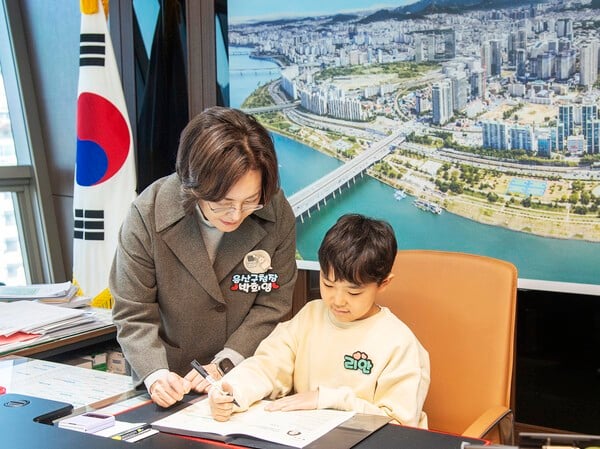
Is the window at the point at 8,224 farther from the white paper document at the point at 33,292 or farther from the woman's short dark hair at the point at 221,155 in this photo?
the woman's short dark hair at the point at 221,155

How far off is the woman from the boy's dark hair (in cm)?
18

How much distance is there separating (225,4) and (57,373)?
1.92 meters

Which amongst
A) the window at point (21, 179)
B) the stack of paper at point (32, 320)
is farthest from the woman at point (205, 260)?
the window at point (21, 179)

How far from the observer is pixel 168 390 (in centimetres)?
160

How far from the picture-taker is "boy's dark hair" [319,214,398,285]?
170 centimetres

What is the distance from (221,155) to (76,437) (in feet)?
2.10

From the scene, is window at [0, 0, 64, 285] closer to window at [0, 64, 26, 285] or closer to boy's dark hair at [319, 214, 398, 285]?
window at [0, 64, 26, 285]

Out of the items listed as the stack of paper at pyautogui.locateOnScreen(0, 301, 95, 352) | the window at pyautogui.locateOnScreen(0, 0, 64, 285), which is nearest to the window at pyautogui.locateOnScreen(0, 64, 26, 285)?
the window at pyautogui.locateOnScreen(0, 0, 64, 285)

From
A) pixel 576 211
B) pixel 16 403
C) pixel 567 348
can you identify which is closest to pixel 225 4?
pixel 576 211

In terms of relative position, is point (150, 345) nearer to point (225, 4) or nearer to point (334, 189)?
point (334, 189)

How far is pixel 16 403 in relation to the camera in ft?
4.92

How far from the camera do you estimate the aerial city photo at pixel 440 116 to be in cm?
259

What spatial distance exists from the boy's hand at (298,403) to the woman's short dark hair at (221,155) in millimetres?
445

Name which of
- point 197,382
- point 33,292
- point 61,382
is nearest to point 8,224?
point 33,292
